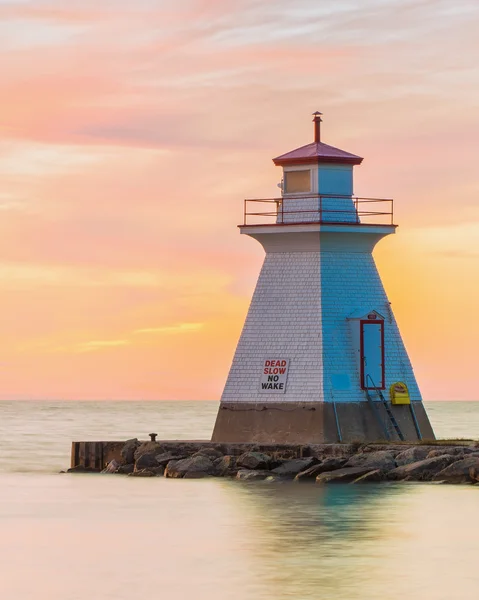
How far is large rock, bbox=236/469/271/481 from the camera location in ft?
103

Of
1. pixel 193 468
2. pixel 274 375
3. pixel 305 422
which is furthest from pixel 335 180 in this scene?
pixel 193 468

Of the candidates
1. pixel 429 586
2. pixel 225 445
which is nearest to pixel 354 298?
pixel 225 445

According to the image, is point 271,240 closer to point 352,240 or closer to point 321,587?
point 352,240

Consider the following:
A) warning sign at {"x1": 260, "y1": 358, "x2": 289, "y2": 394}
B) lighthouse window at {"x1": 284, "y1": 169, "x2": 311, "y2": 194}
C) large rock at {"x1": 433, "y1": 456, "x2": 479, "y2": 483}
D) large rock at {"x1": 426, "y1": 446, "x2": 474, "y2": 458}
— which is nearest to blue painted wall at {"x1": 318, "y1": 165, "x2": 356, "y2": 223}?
lighthouse window at {"x1": 284, "y1": 169, "x2": 311, "y2": 194}

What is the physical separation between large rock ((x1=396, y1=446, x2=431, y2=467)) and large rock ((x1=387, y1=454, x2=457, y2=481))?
0.62 ft

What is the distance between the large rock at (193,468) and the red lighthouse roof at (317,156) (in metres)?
5.88

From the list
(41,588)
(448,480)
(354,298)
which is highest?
(354,298)

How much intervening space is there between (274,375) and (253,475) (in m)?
2.05

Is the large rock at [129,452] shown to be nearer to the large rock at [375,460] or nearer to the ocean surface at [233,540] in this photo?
the ocean surface at [233,540]

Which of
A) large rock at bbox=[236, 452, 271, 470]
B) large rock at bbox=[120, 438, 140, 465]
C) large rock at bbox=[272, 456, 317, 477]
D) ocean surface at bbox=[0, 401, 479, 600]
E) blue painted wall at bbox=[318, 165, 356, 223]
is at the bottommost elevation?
ocean surface at bbox=[0, 401, 479, 600]

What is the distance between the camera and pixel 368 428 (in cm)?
3244

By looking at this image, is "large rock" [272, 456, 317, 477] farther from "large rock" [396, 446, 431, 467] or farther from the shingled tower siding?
"large rock" [396, 446, 431, 467]

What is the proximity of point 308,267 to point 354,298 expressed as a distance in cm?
107

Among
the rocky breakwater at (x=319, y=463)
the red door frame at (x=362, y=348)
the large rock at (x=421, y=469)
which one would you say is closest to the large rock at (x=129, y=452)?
the rocky breakwater at (x=319, y=463)
